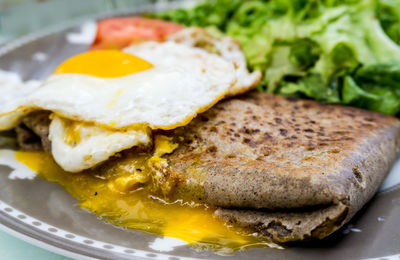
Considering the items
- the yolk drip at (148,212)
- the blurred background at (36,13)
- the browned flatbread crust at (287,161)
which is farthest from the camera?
the blurred background at (36,13)

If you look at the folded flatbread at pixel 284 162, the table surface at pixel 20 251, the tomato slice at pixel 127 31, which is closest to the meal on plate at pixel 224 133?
the folded flatbread at pixel 284 162

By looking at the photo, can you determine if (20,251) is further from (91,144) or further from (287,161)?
(287,161)

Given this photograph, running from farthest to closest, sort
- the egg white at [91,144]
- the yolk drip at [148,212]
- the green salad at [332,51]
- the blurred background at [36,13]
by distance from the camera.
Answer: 1. the blurred background at [36,13]
2. the green salad at [332,51]
3. the egg white at [91,144]
4. the yolk drip at [148,212]

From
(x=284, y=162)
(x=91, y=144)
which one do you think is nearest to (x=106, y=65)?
(x=91, y=144)

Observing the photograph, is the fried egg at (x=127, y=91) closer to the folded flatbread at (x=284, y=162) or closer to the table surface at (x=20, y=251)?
the folded flatbread at (x=284, y=162)

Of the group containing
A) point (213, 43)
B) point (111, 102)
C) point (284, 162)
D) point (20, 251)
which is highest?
point (213, 43)

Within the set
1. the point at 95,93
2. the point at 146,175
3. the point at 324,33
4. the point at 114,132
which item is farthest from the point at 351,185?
the point at 324,33
